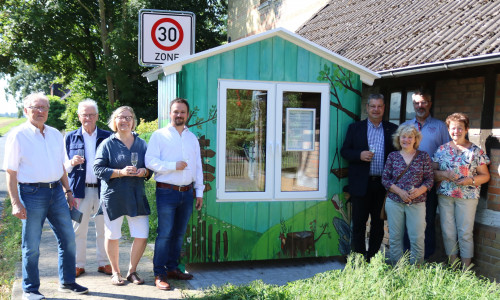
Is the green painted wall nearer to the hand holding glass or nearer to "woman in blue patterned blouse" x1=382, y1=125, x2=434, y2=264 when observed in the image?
"woman in blue patterned blouse" x1=382, y1=125, x2=434, y2=264

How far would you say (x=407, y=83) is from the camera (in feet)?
21.3

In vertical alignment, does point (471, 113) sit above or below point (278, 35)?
below

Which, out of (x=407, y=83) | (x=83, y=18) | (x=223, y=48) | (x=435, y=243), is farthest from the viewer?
(x=83, y=18)

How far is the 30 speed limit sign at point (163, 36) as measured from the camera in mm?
5910

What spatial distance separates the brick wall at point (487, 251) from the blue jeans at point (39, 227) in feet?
14.7

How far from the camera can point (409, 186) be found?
5070 millimetres

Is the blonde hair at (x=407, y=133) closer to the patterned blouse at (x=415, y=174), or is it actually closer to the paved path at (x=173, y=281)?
the patterned blouse at (x=415, y=174)

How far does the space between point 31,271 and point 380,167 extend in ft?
13.0

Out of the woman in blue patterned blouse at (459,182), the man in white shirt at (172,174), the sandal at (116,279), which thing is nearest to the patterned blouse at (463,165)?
the woman in blue patterned blouse at (459,182)

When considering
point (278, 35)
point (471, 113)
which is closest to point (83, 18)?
point (278, 35)

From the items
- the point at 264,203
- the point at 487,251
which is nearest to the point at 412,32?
the point at 487,251

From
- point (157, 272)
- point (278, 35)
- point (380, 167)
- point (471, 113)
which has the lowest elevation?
point (157, 272)

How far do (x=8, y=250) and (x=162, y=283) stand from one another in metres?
3.19

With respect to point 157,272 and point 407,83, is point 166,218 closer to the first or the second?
point 157,272
